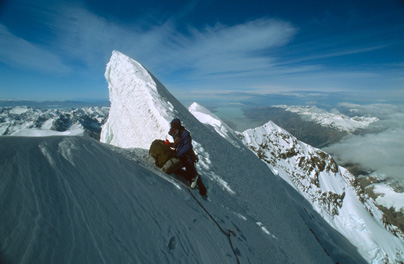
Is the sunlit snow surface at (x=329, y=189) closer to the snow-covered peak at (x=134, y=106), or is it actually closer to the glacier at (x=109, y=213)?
the snow-covered peak at (x=134, y=106)

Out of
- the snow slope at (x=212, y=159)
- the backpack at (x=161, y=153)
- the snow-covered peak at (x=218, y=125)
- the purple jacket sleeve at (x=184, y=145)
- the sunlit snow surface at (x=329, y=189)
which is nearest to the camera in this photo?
the purple jacket sleeve at (x=184, y=145)

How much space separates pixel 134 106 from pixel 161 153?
7914 mm

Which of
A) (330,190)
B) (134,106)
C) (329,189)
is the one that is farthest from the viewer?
(329,189)

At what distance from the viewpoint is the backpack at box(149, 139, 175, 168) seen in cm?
679

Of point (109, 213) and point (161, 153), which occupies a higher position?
point (161, 153)

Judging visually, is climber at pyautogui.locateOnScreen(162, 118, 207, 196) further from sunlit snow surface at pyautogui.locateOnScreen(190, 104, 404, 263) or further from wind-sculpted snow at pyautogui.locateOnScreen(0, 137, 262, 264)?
sunlit snow surface at pyautogui.locateOnScreen(190, 104, 404, 263)

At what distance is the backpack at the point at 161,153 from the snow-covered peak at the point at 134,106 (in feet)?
9.61

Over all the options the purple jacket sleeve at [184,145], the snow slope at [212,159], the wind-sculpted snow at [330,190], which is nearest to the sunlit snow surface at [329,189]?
the wind-sculpted snow at [330,190]

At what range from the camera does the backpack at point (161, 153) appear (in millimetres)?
6793

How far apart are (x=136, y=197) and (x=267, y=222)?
27.0 feet

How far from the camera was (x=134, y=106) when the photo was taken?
13297mm

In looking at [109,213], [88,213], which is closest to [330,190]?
[109,213]

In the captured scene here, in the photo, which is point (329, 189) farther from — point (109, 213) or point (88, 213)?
point (88, 213)

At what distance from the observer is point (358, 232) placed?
6438 cm
